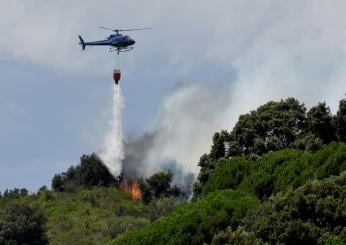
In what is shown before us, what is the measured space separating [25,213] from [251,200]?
45711 millimetres

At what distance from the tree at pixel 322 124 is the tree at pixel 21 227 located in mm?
28398

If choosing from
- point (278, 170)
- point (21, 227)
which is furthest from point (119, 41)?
point (278, 170)

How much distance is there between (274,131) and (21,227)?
2647cm

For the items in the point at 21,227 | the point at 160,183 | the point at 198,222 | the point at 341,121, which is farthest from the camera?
the point at 160,183

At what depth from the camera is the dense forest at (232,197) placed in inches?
2375

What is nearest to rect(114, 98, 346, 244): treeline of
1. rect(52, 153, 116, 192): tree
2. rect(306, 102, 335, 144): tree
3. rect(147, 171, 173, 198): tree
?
rect(306, 102, 335, 144): tree

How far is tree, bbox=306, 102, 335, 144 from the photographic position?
89.1 m

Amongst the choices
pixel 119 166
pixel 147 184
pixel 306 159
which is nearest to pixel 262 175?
pixel 306 159

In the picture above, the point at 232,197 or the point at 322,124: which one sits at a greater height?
the point at 322,124

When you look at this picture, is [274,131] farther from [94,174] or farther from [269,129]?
[94,174]

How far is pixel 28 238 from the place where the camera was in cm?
10712

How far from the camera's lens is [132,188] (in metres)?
133

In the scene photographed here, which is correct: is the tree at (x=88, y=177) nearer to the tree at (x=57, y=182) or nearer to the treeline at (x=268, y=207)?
the tree at (x=57, y=182)

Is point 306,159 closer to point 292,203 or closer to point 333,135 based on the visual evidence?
point 292,203
